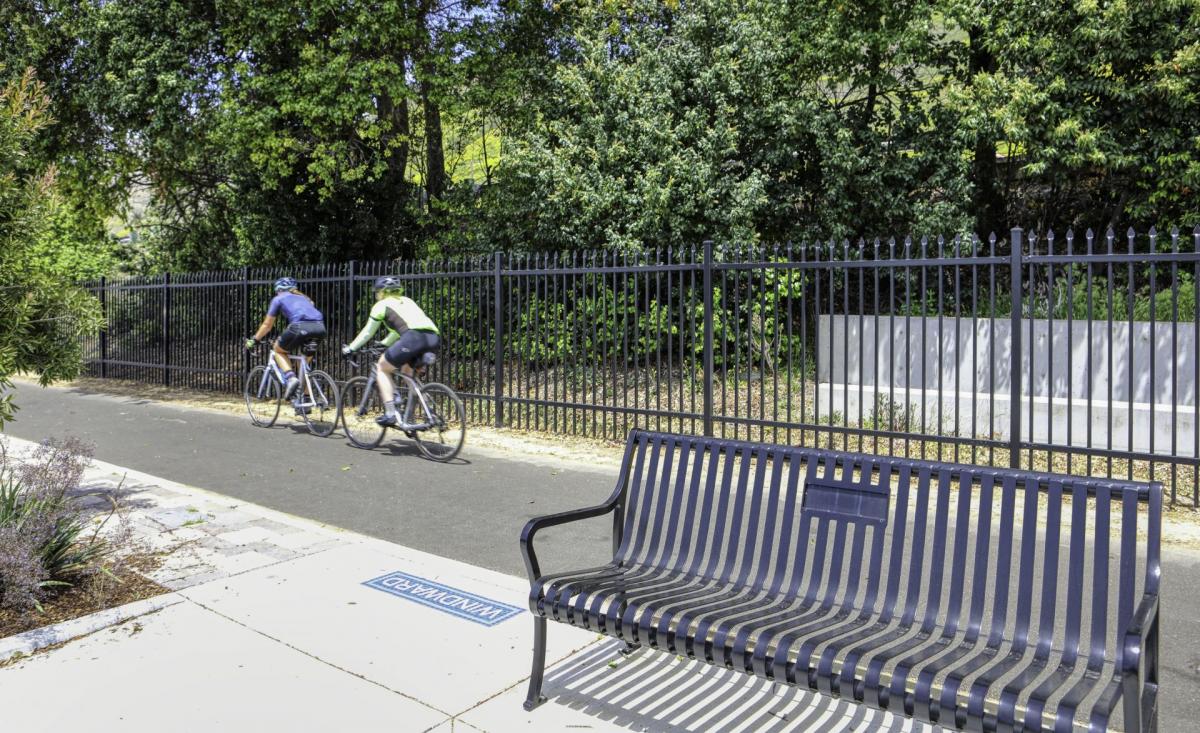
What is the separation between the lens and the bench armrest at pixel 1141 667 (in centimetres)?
234

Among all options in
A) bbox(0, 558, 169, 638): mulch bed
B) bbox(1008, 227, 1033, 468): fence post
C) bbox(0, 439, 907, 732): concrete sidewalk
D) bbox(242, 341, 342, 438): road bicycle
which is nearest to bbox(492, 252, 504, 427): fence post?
bbox(242, 341, 342, 438): road bicycle

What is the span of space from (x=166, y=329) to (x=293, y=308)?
745 centimetres

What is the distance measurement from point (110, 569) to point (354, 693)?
227cm

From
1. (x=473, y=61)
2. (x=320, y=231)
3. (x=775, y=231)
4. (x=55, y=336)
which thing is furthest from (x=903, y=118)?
(x=55, y=336)

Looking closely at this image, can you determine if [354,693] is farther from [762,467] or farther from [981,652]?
[981,652]

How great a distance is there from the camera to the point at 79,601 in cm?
466

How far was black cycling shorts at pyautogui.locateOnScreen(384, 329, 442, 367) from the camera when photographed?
948cm

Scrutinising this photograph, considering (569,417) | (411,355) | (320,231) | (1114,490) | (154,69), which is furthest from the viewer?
(320,231)

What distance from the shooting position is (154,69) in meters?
15.0

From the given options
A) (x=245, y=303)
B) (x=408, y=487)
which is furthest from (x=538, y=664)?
(x=245, y=303)

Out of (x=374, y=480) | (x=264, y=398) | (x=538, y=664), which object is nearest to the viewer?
(x=538, y=664)

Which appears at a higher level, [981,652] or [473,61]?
[473,61]

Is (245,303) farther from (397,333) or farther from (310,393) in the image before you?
(397,333)

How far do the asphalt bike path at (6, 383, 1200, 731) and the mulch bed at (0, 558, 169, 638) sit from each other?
1.71 metres
